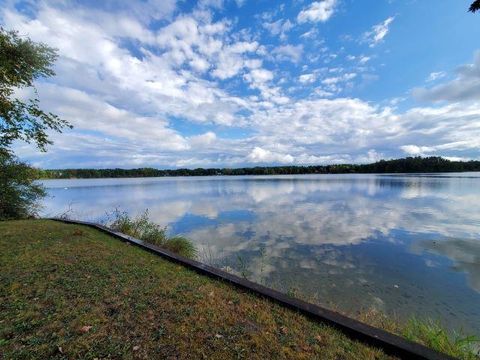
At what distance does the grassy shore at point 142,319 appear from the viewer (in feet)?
10.1

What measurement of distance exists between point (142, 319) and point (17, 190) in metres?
15.4

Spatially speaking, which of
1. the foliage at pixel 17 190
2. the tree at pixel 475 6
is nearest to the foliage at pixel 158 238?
the foliage at pixel 17 190

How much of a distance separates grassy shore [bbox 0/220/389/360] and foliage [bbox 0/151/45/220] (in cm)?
997

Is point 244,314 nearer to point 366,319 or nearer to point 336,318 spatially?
point 336,318

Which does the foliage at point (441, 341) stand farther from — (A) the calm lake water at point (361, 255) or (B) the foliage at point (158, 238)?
(B) the foliage at point (158, 238)

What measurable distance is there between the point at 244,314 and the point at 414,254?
7.78 meters

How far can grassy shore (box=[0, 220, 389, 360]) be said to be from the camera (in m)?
3.08

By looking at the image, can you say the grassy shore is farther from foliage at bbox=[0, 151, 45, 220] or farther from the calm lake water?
foliage at bbox=[0, 151, 45, 220]

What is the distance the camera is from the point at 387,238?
35.6ft

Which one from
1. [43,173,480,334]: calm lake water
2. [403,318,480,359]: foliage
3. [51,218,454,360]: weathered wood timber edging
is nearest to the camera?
Answer: [51,218,454,360]: weathered wood timber edging

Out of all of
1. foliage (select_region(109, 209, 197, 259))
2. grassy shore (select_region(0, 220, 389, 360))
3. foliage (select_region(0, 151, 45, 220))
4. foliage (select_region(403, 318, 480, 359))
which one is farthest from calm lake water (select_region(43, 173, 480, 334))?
foliage (select_region(0, 151, 45, 220))

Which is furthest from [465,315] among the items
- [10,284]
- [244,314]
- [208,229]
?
[208,229]

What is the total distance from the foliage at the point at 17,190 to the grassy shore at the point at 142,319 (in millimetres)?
9967

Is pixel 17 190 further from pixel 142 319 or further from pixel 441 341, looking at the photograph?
pixel 441 341
